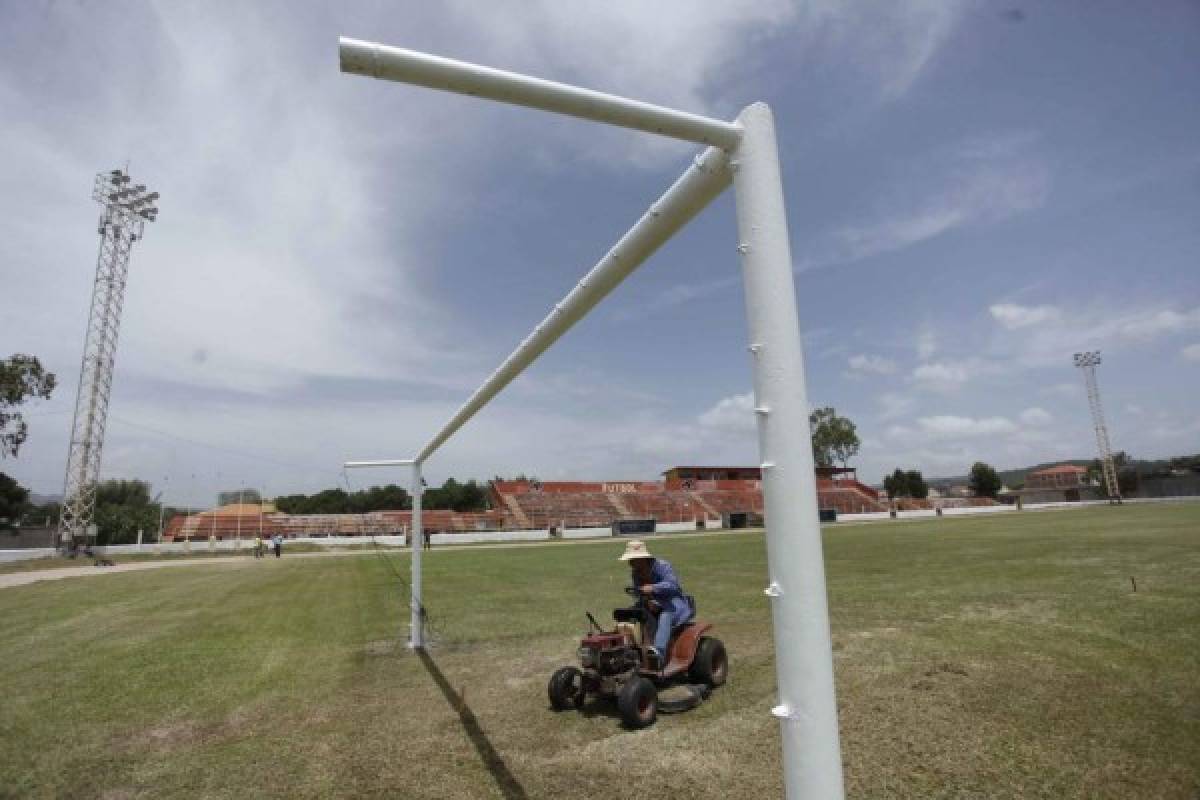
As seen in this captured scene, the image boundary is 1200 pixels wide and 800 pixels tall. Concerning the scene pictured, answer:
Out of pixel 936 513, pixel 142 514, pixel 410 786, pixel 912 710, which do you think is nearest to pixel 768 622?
pixel 912 710

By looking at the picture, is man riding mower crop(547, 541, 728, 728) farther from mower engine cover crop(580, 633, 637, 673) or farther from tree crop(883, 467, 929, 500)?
tree crop(883, 467, 929, 500)

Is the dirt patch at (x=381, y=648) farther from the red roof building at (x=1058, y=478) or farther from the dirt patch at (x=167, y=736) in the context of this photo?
the red roof building at (x=1058, y=478)

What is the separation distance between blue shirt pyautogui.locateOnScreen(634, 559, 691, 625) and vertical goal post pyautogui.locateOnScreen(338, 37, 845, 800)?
183 inches

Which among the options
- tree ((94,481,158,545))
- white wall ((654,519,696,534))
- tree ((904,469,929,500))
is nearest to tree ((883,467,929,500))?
tree ((904,469,929,500))

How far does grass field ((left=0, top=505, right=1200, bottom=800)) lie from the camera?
4.42 m

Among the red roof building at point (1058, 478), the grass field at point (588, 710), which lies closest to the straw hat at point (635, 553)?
the grass field at point (588, 710)

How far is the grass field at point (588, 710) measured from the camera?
4422mm

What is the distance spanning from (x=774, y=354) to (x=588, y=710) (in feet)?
17.3

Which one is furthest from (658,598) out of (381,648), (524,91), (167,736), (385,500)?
(385,500)

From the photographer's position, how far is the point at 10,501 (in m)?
56.2

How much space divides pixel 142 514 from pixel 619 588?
65.5m

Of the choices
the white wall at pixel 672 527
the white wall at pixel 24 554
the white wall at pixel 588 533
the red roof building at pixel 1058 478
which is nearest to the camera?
the white wall at pixel 24 554

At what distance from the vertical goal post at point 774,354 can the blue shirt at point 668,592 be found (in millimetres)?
4655

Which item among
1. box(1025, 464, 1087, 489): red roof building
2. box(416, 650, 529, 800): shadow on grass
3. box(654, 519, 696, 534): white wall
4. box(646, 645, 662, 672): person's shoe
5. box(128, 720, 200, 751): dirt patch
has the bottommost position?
box(128, 720, 200, 751): dirt patch
